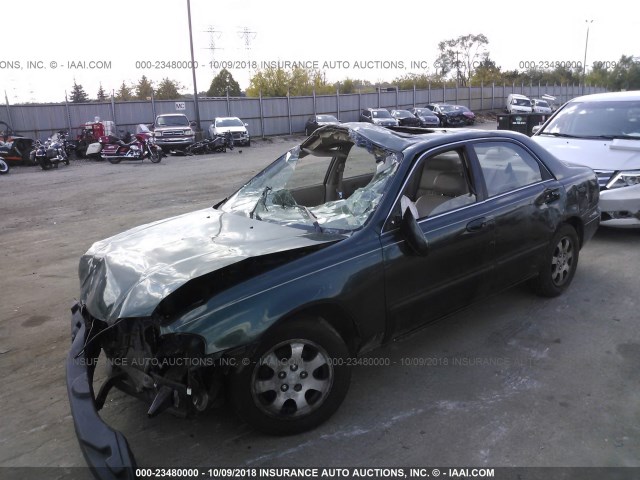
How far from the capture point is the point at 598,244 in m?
6.51

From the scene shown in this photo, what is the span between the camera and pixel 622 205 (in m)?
6.19

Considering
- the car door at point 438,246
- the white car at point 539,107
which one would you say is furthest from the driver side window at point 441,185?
the white car at point 539,107

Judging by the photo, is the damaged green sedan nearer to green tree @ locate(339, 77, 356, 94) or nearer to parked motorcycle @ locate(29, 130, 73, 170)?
parked motorcycle @ locate(29, 130, 73, 170)

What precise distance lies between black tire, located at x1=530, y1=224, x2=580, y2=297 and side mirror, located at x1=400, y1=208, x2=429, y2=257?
1800 mm

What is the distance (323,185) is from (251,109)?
27927mm

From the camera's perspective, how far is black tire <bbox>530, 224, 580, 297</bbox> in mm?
4633

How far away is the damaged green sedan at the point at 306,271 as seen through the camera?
269cm

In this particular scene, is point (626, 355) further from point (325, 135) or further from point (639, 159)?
point (639, 159)

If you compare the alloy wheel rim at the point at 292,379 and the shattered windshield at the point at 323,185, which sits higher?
the shattered windshield at the point at 323,185

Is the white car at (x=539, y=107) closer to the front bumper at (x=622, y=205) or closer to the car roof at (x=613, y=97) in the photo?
the car roof at (x=613, y=97)

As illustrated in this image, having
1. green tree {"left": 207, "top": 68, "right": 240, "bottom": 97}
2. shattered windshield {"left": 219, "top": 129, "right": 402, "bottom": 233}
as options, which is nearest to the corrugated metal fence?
shattered windshield {"left": 219, "top": 129, "right": 402, "bottom": 233}

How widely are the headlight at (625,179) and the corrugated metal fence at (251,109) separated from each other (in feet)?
78.6

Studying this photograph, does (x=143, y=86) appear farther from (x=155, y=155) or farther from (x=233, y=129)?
(x=155, y=155)

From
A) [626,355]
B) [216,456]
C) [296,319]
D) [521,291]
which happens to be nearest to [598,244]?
[521,291]
